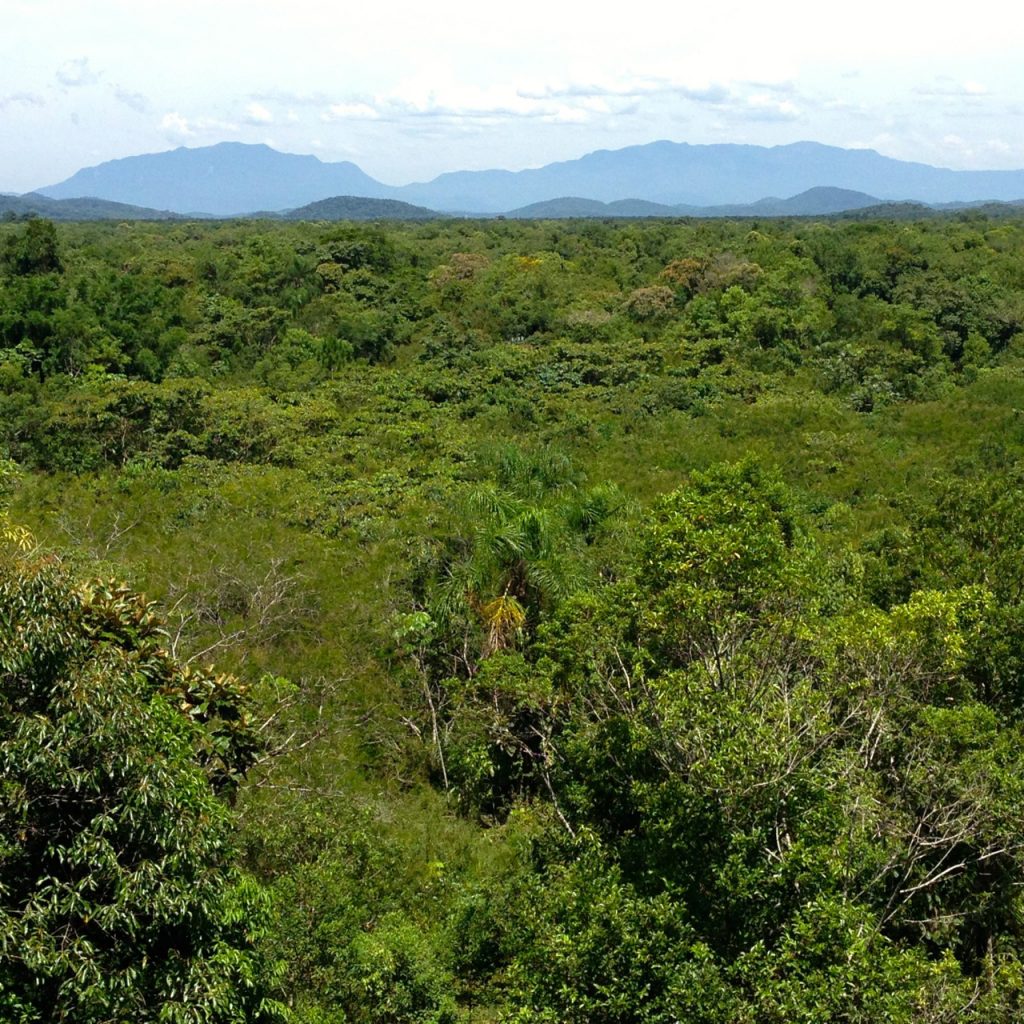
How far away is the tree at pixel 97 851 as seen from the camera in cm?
490

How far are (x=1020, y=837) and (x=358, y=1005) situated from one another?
16.0 feet

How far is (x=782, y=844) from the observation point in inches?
252

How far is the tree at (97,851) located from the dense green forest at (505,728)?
2cm

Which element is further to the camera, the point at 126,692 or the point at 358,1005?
the point at 358,1005

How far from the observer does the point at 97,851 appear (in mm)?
5074

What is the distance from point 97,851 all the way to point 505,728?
543 centimetres

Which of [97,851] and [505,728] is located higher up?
[97,851]

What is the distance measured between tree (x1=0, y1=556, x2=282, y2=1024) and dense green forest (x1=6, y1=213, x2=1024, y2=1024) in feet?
0.08

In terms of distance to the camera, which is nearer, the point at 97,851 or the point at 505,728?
the point at 97,851

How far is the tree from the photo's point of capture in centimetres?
490

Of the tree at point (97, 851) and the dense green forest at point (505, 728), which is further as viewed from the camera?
the dense green forest at point (505, 728)

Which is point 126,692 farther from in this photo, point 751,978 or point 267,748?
point 267,748

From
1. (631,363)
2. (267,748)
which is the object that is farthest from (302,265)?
(267,748)

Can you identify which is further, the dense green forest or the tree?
the dense green forest
